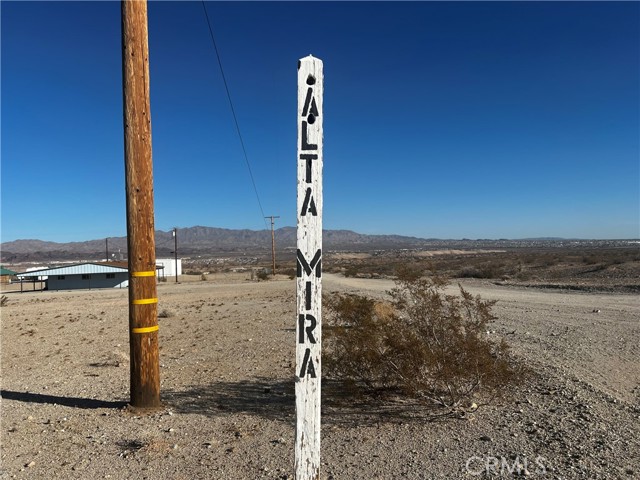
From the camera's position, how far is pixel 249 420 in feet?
20.9

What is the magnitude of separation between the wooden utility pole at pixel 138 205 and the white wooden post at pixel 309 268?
409 cm

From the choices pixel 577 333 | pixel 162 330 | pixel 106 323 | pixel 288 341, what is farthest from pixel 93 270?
pixel 577 333

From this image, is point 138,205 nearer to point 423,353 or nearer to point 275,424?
point 275,424

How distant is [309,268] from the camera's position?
3250 mm

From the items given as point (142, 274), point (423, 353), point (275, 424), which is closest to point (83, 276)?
point (142, 274)

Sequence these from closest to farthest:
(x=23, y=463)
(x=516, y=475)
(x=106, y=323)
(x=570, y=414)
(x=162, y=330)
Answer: (x=516, y=475) < (x=23, y=463) < (x=570, y=414) < (x=162, y=330) < (x=106, y=323)

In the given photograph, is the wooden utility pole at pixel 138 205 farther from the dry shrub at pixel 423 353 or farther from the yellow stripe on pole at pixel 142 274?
the dry shrub at pixel 423 353

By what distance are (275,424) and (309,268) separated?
361cm

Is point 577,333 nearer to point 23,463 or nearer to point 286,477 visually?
point 286,477

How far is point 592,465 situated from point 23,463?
5.49 meters

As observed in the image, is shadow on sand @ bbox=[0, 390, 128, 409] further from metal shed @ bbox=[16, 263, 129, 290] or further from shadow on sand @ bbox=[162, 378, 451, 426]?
metal shed @ bbox=[16, 263, 129, 290]

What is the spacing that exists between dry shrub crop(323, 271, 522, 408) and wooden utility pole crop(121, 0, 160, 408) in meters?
2.44

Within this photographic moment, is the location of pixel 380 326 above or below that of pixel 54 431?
above

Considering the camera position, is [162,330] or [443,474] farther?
[162,330]
